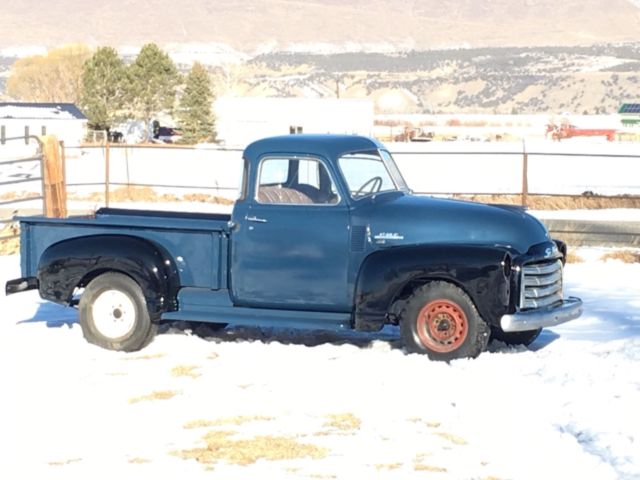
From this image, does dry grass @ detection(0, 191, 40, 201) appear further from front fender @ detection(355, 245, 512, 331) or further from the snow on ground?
front fender @ detection(355, 245, 512, 331)

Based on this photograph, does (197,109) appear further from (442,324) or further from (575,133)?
(442,324)

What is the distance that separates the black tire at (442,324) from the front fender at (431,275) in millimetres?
87

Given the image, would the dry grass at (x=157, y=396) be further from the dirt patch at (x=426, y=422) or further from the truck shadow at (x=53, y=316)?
the truck shadow at (x=53, y=316)

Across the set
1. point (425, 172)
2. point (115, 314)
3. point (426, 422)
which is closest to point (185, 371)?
point (115, 314)

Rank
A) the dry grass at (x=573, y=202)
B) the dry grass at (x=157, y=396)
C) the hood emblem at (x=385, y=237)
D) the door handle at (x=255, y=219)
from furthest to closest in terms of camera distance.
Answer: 1. the dry grass at (x=573, y=202)
2. the door handle at (x=255, y=219)
3. the hood emblem at (x=385, y=237)
4. the dry grass at (x=157, y=396)

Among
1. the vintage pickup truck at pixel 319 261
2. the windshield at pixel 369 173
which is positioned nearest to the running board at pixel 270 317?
the vintage pickup truck at pixel 319 261

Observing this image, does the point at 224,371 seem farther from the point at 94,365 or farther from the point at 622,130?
the point at 622,130

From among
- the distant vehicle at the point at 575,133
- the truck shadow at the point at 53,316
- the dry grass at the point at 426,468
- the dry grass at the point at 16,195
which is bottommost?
the distant vehicle at the point at 575,133

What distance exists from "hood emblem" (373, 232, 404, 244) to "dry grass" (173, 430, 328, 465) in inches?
116

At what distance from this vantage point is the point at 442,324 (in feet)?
36.0

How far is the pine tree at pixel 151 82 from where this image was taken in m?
116

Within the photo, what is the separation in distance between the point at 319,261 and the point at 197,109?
9908cm

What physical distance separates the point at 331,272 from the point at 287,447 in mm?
3084

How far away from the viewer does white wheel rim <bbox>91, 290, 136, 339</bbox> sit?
11.7 metres
